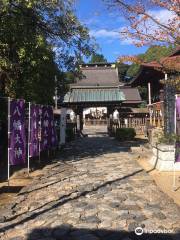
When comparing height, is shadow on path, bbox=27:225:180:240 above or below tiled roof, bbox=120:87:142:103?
below

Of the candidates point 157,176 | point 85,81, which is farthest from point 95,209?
point 85,81

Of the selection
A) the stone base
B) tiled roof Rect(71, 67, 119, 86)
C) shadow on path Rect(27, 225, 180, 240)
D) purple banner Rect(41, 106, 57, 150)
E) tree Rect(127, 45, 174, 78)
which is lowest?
shadow on path Rect(27, 225, 180, 240)

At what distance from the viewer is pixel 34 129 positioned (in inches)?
544

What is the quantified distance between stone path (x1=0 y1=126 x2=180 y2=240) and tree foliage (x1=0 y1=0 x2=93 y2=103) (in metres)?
3.90

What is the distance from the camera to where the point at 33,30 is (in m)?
13.6

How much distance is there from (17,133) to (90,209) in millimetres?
4594

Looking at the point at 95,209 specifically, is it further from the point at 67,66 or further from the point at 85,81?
the point at 85,81

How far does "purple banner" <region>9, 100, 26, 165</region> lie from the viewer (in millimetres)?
11195

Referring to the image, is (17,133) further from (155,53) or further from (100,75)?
(100,75)

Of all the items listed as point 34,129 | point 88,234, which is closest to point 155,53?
point 34,129

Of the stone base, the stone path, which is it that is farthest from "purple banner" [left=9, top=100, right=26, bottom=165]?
the stone base

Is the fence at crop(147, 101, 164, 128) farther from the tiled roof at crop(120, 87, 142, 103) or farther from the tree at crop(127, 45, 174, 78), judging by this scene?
the tiled roof at crop(120, 87, 142, 103)

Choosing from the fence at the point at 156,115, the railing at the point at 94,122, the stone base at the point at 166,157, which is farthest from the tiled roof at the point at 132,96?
the stone base at the point at 166,157

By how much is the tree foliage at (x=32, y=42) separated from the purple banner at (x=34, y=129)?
1035 millimetres
